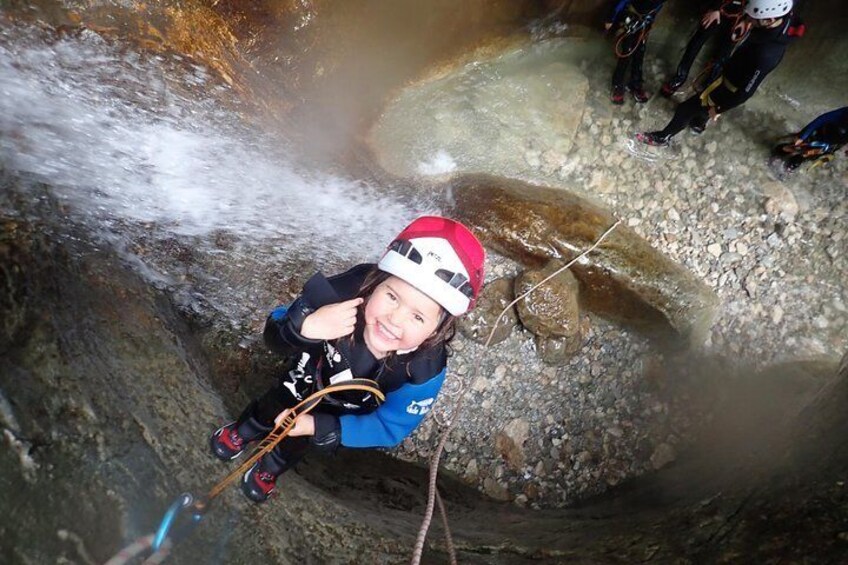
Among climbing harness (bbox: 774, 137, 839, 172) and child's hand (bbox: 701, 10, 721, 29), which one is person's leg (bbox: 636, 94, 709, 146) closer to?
child's hand (bbox: 701, 10, 721, 29)

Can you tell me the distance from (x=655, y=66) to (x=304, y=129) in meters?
3.94

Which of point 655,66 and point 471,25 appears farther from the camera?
point 655,66

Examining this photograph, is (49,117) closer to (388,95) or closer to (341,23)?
(341,23)

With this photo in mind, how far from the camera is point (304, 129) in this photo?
3.97m

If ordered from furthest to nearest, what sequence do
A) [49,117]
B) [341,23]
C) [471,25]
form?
[471,25], [341,23], [49,117]

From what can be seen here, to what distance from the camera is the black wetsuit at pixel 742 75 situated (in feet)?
12.9

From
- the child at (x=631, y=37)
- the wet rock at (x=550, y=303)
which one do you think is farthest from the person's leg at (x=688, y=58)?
the wet rock at (x=550, y=303)

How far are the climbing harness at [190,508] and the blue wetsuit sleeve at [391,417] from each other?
0.23 feet

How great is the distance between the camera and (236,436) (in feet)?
8.13

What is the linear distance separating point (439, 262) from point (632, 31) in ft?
12.8

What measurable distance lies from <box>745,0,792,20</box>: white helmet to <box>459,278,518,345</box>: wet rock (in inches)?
111

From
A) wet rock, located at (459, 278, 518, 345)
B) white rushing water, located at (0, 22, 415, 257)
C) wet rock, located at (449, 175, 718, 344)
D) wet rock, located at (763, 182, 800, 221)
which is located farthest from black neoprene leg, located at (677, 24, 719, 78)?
white rushing water, located at (0, 22, 415, 257)

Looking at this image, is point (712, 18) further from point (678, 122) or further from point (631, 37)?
point (678, 122)

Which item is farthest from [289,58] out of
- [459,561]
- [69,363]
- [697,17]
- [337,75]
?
[697,17]
